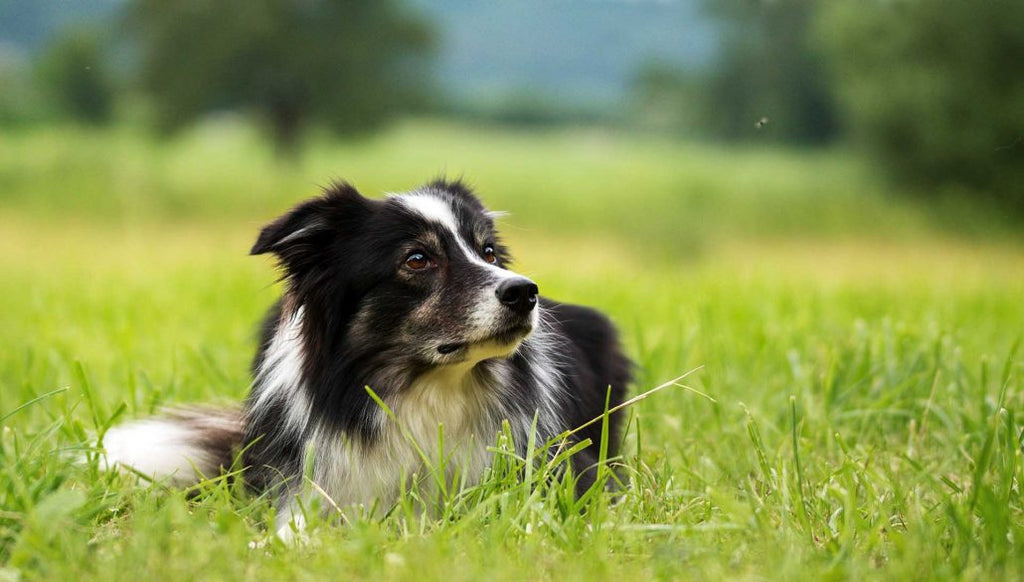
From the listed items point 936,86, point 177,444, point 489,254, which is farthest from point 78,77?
point 489,254

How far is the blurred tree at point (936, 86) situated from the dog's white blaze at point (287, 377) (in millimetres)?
8776

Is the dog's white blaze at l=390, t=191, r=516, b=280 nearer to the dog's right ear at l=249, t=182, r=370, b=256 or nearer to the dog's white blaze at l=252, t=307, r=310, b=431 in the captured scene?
the dog's right ear at l=249, t=182, r=370, b=256

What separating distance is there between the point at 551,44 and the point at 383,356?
57.7ft

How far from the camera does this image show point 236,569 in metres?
2.25

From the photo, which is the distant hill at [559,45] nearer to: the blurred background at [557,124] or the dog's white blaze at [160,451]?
the blurred background at [557,124]

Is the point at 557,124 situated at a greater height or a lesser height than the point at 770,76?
lesser

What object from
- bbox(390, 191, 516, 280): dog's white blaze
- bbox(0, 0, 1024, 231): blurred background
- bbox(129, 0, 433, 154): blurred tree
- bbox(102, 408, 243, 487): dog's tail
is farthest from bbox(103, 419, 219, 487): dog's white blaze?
bbox(129, 0, 433, 154): blurred tree

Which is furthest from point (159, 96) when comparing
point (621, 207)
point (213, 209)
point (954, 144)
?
point (954, 144)

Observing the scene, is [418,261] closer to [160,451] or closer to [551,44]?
[160,451]

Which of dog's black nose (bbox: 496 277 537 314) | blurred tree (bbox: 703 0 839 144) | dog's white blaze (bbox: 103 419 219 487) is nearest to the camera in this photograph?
dog's black nose (bbox: 496 277 537 314)

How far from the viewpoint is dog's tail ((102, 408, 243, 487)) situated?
10.6 ft

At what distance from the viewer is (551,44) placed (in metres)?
19.7

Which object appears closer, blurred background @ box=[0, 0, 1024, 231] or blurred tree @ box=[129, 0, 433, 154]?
blurred background @ box=[0, 0, 1024, 231]

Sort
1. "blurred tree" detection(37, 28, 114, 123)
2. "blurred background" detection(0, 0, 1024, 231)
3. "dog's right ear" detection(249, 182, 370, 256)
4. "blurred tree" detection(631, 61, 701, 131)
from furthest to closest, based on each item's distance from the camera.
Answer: "blurred tree" detection(631, 61, 701, 131), "blurred tree" detection(37, 28, 114, 123), "blurred background" detection(0, 0, 1024, 231), "dog's right ear" detection(249, 182, 370, 256)
